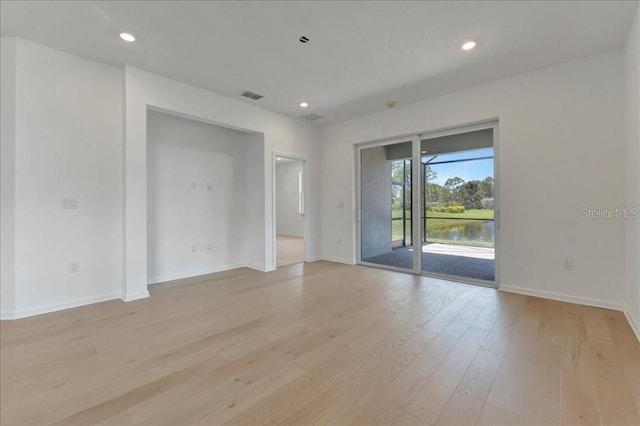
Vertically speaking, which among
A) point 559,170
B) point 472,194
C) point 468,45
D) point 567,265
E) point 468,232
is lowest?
point 567,265

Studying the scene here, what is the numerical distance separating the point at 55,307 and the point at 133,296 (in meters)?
0.71

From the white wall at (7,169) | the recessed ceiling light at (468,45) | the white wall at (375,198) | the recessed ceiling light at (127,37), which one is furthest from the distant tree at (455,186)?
the white wall at (7,169)

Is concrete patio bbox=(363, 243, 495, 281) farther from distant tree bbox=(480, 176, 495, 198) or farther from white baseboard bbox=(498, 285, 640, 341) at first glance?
distant tree bbox=(480, 176, 495, 198)

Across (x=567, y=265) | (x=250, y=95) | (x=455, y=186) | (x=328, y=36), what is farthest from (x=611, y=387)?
(x=250, y=95)

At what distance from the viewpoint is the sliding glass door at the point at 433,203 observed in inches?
158

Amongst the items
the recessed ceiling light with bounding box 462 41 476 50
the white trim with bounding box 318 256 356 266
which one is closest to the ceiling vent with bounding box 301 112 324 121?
the recessed ceiling light with bounding box 462 41 476 50

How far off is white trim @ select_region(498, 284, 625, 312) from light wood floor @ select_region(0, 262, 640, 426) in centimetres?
17

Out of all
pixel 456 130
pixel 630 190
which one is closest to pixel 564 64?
pixel 456 130

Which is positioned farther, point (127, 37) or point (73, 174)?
point (73, 174)

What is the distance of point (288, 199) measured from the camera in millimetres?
10773

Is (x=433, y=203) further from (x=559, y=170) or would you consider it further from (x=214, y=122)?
(x=214, y=122)

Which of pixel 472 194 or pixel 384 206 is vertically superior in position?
pixel 472 194

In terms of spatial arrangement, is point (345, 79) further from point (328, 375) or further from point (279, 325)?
point (328, 375)

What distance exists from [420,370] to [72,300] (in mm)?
3726
